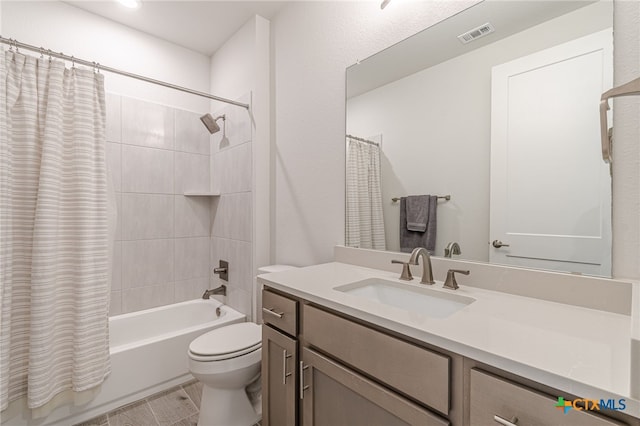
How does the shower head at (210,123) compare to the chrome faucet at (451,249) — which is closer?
the chrome faucet at (451,249)

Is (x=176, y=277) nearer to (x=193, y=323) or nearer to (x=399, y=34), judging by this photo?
(x=193, y=323)

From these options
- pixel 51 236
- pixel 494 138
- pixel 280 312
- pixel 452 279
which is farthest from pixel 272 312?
pixel 51 236

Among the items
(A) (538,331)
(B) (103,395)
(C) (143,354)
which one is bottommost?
(B) (103,395)

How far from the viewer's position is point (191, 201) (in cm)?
269

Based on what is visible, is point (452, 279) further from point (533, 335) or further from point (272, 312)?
point (272, 312)

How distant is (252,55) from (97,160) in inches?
51.8

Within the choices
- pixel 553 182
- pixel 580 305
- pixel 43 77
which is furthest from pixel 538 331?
pixel 43 77

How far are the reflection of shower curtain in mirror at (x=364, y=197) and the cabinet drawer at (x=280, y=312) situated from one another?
0.56 metres

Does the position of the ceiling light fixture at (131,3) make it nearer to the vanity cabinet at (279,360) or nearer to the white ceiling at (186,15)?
the white ceiling at (186,15)

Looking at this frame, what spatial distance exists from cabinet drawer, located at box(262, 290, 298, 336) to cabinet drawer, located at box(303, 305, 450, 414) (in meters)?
0.09

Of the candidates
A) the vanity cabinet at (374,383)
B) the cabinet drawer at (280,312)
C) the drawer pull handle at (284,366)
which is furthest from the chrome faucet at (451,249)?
the drawer pull handle at (284,366)

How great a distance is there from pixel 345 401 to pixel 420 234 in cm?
76

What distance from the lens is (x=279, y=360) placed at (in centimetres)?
121

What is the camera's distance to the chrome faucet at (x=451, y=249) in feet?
3.96
